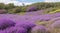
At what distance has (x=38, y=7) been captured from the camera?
1912 centimetres

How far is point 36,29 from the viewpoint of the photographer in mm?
5109

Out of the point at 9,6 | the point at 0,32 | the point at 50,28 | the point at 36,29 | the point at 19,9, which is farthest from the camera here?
the point at 9,6

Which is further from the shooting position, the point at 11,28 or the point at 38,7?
the point at 38,7

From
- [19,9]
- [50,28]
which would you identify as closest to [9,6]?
[19,9]

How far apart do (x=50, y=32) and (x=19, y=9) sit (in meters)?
13.1

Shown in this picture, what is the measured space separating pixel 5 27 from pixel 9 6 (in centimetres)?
1493

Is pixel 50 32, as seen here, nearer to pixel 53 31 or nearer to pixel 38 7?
pixel 53 31

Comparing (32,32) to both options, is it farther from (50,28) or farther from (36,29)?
(50,28)

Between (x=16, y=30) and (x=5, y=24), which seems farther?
(x=5, y=24)

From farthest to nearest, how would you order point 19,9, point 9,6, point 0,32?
point 9,6 → point 19,9 → point 0,32

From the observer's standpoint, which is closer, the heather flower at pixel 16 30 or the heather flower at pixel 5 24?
the heather flower at pixel 16 30

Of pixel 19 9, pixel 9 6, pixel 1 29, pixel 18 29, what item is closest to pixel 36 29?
pixel 18 29

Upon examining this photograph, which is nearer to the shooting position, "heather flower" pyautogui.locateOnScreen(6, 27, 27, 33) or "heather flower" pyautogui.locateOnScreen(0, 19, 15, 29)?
"heather flower" pyautogui.locateOnScreen(6, 27, 27, 33)

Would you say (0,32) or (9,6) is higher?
(0,32)
